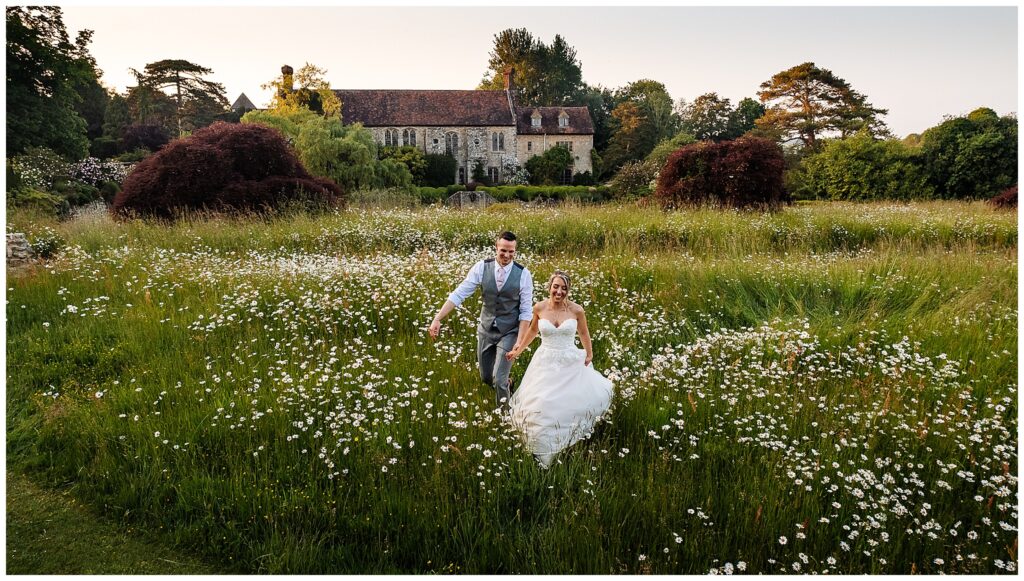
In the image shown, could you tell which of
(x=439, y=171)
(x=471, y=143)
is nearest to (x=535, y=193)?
(x=439, y=171)

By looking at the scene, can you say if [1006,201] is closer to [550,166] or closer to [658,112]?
[550,166]

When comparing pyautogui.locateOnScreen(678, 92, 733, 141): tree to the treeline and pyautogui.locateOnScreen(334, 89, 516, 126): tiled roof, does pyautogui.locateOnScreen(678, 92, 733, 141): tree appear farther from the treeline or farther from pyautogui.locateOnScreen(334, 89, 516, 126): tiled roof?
pyautogui.locateOnScreen(334, 89, 516, 126): tiled roof

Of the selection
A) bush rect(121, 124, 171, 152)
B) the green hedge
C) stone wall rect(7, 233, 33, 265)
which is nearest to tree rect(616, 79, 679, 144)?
the green hedge

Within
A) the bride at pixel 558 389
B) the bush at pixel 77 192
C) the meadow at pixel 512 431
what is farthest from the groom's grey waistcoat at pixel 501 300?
the bush at pixel 77 192

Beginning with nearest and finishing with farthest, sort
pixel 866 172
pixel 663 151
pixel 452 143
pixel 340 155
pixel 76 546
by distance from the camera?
pixel 76 546
pixel 340 155
pixel 866 172
pixel 663 151
pixel 452 143

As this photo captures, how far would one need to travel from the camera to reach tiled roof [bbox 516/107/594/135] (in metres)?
50.5

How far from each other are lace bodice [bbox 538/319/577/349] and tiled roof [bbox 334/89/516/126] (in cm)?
4630

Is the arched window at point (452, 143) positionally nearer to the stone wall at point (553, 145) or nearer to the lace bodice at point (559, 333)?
the stone wall at point (553, 145)

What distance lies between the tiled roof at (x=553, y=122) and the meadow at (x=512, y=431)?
43.4m

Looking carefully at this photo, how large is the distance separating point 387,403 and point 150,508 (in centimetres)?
186

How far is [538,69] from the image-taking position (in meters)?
64.9

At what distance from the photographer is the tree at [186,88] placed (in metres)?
51.7

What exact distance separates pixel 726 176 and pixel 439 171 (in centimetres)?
3154

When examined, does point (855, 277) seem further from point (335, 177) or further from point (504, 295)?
point (335, 177)
